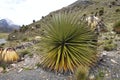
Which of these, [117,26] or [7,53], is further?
[117,26]

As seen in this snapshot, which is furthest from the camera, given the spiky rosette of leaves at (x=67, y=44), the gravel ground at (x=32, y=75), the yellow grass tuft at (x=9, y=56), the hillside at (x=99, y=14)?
the hillside at (x=99, y=14)

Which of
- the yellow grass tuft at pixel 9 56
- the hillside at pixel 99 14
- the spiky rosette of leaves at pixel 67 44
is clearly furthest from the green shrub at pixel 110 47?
the hillside at pixel 99 14

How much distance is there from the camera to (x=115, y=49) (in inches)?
578

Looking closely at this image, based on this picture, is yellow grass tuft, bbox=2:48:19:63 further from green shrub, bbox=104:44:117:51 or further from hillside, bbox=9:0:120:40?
hillside, bbox=9:0:120:40

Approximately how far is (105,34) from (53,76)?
7118 millimetres

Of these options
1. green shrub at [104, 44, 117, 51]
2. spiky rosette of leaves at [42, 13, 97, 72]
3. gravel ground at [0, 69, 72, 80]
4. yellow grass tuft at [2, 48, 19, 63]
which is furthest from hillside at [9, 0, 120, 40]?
gravel ground at [0, 69, 72, 80]

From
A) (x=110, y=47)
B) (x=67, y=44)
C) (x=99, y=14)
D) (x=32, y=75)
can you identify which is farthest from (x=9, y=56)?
(x=99, y=14)

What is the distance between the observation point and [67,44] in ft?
41.7

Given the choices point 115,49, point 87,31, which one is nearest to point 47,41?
point 87,31

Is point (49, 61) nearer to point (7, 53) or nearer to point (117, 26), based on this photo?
point (7, 53)

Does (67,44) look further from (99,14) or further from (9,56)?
(99,14)

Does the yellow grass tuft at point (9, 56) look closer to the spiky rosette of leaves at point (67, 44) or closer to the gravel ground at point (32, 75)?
the gravel ground at point (32, 75)

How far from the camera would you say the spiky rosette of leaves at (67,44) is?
40.5ft

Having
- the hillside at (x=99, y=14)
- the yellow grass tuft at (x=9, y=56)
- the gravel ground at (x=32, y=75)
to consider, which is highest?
the hillside at (x=99, y=14)
